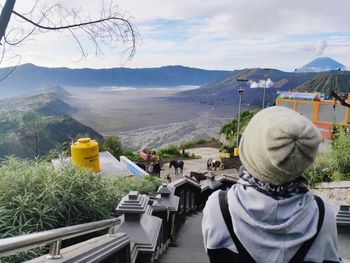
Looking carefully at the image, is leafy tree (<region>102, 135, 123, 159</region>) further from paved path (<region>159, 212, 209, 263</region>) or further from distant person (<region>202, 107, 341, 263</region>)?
distant person (<region>202, 107, 341, 263</region>)

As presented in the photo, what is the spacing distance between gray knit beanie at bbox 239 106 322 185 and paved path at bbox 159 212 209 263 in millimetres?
3206

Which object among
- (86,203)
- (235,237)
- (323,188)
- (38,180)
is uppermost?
(235,237)

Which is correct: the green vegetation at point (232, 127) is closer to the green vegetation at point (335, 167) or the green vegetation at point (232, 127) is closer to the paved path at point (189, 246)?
the green vegetation at point (335, 167)

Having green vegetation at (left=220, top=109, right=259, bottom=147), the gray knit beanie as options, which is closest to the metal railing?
the gray knit beanie

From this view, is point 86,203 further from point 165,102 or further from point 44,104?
point 165,102

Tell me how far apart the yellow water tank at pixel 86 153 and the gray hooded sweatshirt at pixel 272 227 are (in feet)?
22.7

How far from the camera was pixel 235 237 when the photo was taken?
1290mm

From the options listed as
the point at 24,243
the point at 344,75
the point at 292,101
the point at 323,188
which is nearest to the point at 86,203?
the point at 24,243

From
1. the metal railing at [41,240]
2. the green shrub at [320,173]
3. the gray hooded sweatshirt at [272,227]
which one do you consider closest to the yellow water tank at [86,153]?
the green shrub at [320,173]

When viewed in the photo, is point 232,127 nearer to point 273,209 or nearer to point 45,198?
point 45,198

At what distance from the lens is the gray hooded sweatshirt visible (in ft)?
4.08

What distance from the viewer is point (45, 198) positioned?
305 centimetres

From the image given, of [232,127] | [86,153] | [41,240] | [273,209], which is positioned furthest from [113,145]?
[273,209]

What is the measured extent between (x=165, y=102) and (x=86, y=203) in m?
148
